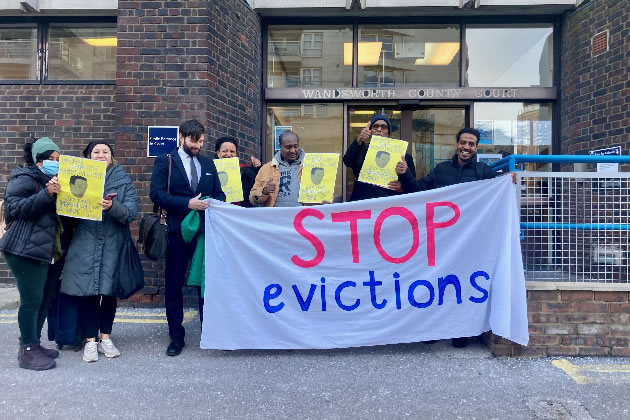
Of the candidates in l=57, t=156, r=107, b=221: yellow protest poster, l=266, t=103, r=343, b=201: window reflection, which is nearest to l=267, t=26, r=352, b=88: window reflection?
l=266, t=103, r=343, b=201: window reflection

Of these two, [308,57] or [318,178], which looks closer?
[318,178]

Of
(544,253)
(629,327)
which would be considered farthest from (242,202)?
(629,327)

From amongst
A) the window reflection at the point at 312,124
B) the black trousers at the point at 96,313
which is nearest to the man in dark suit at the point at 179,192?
the black trousers at the point at 96,313

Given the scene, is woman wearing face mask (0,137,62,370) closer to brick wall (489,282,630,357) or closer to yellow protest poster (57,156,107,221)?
yellow protest poster (57,156,107,221)

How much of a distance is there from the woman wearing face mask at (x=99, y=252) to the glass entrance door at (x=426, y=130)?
3753mm

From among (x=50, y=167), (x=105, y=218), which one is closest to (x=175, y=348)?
(x=105, y=218)

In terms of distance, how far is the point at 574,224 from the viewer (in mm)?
3945

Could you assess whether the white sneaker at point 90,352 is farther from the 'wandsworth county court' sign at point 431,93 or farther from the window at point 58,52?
the 'wandsworth county court' sign at point 431,93

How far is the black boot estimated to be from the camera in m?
3.74

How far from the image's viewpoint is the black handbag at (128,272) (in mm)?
3926

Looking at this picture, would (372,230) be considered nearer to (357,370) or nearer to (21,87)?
(357,370)

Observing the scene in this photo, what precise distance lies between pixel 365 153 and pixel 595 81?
3756mm

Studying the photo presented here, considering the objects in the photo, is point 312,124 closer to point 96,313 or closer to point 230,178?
point 230,178

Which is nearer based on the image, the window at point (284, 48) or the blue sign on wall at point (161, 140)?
the blue sign on wall at point (161, 140)
